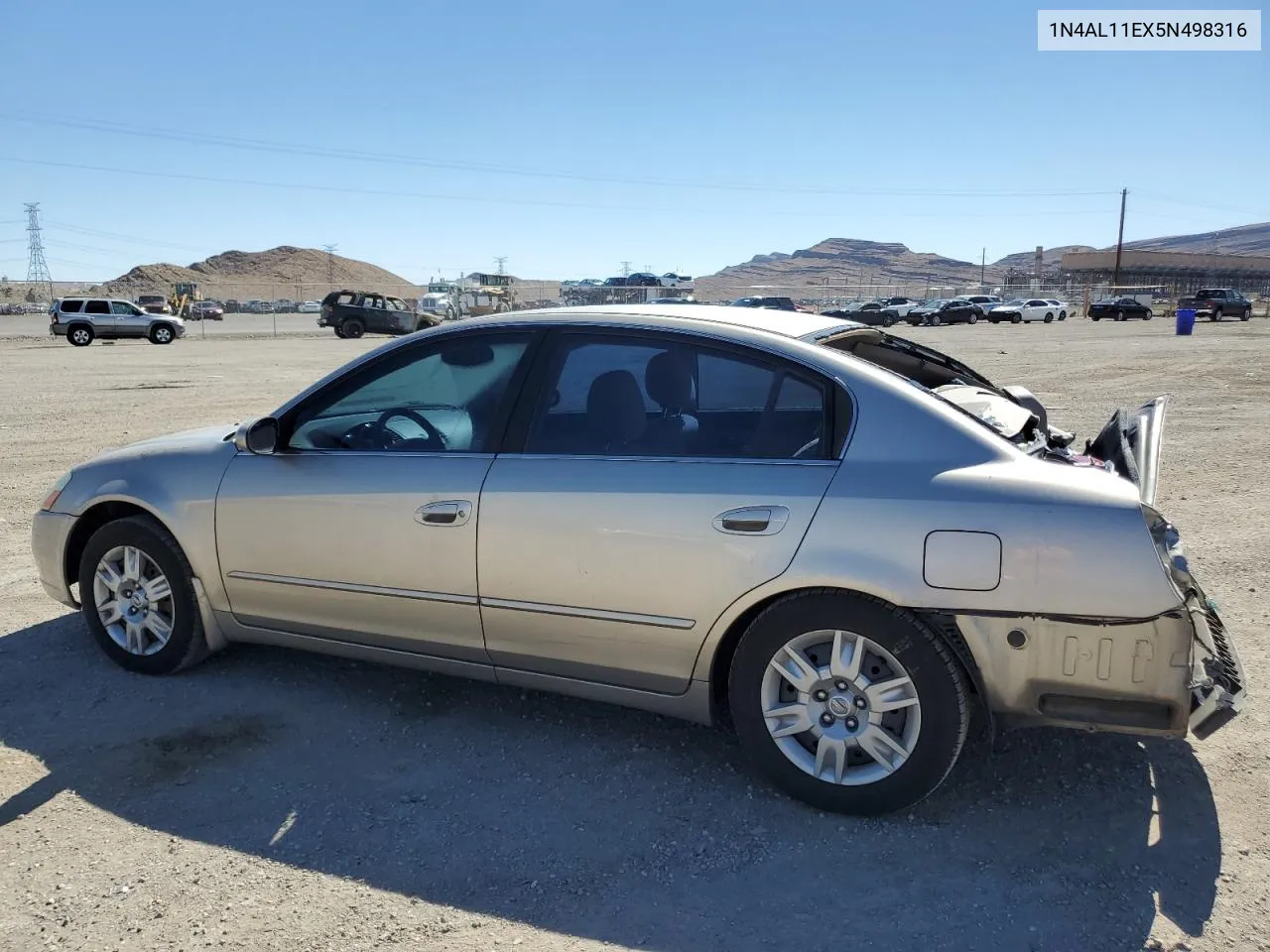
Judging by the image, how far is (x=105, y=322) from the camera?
34.0 meters

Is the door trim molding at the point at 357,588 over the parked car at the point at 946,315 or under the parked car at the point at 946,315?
over

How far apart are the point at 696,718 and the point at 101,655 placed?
114 inches

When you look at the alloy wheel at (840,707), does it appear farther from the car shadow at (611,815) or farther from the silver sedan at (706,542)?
the car shadow at (611,815)

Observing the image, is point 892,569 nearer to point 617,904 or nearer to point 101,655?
point 617,904

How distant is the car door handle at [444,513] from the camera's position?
348 centimetres

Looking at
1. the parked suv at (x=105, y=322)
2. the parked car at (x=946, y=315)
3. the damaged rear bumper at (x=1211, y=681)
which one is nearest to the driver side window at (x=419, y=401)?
the damaged rear bumper at (x=1211, y=681)

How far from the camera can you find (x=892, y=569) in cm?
291

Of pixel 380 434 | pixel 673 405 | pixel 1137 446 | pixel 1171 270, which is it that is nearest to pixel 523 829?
pixel 673 405

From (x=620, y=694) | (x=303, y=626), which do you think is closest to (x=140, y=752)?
(x=303, y=626)

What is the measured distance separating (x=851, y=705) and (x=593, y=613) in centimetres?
91

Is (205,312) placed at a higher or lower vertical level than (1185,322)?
higher

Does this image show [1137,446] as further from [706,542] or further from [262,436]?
[262,436]

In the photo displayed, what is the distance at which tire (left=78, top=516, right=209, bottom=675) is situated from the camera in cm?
413

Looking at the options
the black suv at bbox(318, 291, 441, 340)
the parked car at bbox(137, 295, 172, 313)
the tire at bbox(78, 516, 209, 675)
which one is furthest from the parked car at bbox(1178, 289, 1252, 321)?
the parked car at bbox(137, 295, 172, 313)
